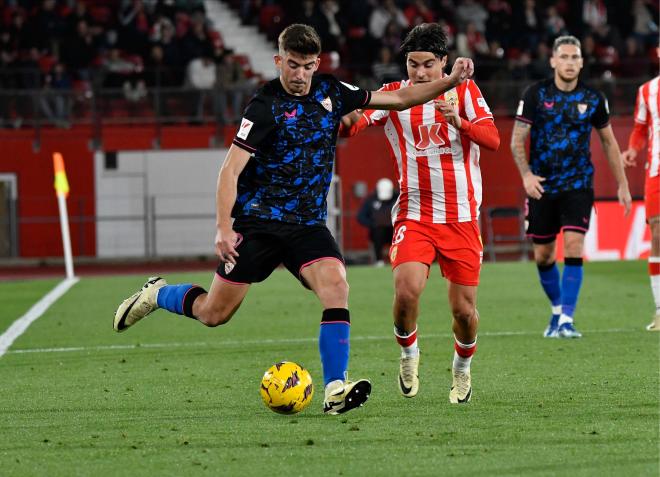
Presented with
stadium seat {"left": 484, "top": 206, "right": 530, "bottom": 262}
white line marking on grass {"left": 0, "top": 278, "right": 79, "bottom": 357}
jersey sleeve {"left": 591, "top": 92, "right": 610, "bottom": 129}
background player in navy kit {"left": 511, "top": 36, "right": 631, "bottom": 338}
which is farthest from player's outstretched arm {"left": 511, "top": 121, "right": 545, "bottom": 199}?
stadium seat {"left": 484, "top": 206, "right": 530, "bottom": 262}

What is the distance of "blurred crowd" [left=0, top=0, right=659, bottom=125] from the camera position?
24.8m

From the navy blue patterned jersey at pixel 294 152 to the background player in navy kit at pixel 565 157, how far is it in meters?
3.79

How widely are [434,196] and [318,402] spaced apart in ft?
4.32

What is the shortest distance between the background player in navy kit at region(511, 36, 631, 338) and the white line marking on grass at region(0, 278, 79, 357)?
4.38m

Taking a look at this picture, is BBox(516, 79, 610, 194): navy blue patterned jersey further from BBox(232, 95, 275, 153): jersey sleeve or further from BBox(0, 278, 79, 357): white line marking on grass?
BBox(0, 278, 79, 357): white line marking on grass

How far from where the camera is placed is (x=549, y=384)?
297 inches

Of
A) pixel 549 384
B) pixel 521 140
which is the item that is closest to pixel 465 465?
pixel 549 384

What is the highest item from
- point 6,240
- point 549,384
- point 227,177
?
point 227,177

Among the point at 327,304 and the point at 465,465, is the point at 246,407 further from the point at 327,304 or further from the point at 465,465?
the point at 465,465

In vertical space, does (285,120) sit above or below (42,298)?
above

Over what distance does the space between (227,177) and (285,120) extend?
458mm

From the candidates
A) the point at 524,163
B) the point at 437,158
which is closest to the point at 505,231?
the point at 524,163

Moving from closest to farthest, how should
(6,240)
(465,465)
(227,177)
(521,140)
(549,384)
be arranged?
(465,465)
(227,177)
(549,384)
(521,140)
(6,240)

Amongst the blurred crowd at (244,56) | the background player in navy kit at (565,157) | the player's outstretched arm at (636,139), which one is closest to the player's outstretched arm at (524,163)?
the background player in navy kit at (565,157)
